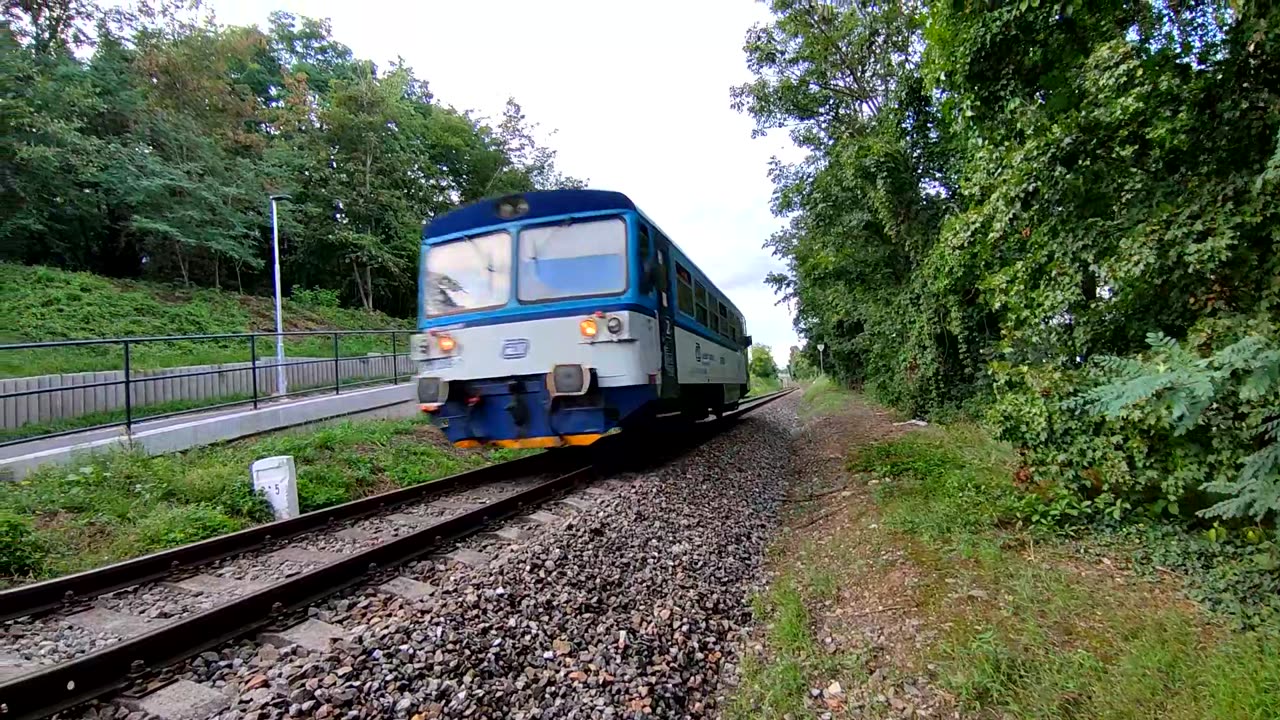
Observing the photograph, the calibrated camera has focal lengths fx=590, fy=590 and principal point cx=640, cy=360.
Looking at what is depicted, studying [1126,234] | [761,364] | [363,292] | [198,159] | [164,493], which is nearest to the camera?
[1126,234]

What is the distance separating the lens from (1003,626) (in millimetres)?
2998

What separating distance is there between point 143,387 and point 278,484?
19.7 feet

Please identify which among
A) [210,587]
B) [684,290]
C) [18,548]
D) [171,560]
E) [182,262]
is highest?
[182,262]

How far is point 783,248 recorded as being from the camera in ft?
81.1

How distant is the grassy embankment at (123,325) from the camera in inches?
406

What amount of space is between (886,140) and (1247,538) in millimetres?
9245

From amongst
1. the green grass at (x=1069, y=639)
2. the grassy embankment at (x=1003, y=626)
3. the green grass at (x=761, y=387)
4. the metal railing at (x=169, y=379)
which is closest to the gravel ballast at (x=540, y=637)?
the grassy embankment at (x=1003, y=626)

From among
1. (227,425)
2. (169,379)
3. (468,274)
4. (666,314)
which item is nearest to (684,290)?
(666,314)

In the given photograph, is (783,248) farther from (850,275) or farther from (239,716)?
(239,716)

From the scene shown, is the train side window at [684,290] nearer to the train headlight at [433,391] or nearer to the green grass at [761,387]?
the train headlight at [433,391]

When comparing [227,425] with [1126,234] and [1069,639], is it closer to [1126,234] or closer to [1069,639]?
[1069,639]

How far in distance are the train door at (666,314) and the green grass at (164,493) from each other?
3272mm

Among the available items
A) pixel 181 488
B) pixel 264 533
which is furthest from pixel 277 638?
pixel 181 488

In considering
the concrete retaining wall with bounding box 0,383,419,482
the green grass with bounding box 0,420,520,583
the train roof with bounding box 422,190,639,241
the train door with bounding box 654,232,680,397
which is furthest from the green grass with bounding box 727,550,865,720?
the concrete retaining wall with bounding box 0,383,419,482
